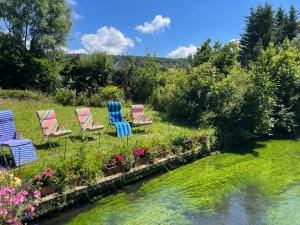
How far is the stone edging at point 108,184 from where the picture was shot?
584 centimetres

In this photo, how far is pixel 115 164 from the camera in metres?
7.39

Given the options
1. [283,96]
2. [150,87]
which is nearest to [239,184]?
[283,96]

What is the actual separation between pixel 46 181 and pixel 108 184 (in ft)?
4.87

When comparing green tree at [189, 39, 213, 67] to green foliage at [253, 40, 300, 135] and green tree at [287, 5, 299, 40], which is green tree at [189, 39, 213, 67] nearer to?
green foliage at [253, 40, 300, 135]

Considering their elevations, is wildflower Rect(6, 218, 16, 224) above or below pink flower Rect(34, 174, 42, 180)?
below

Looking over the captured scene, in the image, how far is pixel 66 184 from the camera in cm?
612

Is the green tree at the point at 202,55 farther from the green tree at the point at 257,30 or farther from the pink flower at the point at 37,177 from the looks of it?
the green tree at the point at 257,30

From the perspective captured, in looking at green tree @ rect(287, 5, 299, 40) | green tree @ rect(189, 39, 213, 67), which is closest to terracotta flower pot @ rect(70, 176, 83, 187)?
green tree @ rect(189, 39, 213, 67)

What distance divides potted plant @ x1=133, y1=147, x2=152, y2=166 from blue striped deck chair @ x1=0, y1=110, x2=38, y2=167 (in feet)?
7.06

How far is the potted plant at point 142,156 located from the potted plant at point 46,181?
233 centimetres

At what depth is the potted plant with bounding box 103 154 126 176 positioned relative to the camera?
285 inches

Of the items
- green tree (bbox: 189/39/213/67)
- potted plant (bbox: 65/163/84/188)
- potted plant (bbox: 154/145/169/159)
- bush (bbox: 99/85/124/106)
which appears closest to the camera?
potted plant (bbox: 65/163/84/188)

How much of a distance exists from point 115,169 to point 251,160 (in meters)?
4.61

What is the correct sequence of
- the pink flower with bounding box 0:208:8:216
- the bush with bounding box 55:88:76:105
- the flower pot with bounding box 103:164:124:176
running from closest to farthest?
the pink flower with bounding box 0:208:8:216 < the flower pot with bounding box 103:164:124:176 < the bush with bounding box 55:88:76:105
